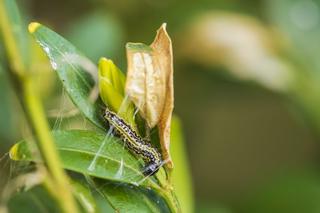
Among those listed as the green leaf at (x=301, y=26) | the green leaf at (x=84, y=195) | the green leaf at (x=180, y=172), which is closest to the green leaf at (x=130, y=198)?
the green leaf at (x=84, y=195)

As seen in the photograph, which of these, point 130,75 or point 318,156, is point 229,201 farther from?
point 130,75

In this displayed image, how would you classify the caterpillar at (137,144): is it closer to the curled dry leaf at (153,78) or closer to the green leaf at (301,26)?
the curled dry leaf at (153,78)

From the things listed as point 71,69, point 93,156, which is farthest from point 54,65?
point 93,156

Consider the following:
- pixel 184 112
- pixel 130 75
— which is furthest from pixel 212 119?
pixel 130 75

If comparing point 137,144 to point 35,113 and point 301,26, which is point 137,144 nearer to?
point 35,113

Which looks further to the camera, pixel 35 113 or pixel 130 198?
pixel 130 198
